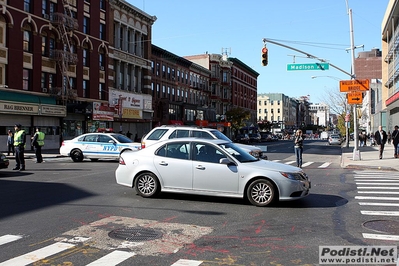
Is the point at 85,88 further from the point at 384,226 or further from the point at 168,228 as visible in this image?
the point at 384,226

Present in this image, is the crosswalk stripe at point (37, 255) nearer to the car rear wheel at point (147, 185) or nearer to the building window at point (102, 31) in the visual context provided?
the car rear wheel at point (147, 185)

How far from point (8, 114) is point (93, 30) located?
13905mm

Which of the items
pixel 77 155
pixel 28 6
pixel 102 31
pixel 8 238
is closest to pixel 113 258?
pixel 8 238

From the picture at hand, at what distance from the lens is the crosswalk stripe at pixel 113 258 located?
5094mm

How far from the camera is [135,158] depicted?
9.86 meters

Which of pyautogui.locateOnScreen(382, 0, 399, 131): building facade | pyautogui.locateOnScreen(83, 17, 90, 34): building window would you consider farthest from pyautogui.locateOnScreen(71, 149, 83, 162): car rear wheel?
pyautogui.locateOnScreen(382, 0, 399, 131): building facade

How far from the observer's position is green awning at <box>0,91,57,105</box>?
30.7 metres

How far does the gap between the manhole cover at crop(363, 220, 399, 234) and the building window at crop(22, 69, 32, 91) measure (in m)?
31.5

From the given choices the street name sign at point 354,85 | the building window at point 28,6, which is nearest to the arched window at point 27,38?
the building window at point 28,6

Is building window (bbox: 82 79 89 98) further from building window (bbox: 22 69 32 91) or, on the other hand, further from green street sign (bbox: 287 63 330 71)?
green street sign (bbox: 287 63 330 71)

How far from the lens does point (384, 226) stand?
7.02 meters

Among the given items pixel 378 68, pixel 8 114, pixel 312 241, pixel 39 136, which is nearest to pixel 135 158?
pixel 312 241

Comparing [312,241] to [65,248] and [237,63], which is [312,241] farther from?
[237,63]

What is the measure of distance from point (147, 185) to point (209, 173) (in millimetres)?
1694
